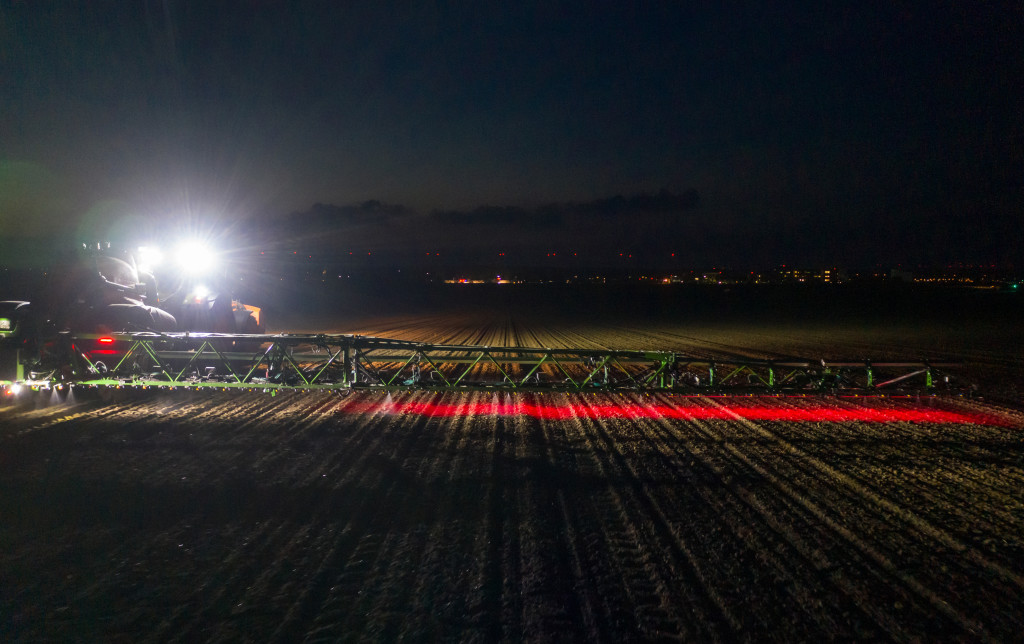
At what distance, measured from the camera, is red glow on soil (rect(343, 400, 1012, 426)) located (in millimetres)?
10109

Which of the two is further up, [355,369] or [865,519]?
[355,369]

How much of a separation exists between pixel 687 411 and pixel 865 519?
5079 mm

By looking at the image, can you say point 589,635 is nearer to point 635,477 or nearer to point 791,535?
point 791,535

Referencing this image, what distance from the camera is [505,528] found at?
17.5 feet

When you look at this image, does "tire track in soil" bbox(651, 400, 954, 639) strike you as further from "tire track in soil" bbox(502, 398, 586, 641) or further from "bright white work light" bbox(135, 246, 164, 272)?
"bright white work light" bbox(135, 246, 164, 272)

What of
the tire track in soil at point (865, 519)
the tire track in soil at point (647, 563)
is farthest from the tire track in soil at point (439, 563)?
the tire track in soil at point (865, 519)

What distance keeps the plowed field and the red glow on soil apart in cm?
34

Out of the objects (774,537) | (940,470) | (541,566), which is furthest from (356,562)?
(940,470)

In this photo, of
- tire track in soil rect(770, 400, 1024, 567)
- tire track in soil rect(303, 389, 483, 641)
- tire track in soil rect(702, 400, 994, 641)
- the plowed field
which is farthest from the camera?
tire track in soil rect(770, 400, 1024, 567)

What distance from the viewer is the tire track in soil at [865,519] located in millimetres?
4047

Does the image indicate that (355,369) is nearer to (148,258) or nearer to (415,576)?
(148,258)

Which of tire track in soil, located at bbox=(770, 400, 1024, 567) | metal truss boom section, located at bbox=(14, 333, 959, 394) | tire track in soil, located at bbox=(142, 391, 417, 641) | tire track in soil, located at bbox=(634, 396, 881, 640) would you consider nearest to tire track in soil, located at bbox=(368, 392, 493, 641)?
tire track in soil, located at bbox=(142, 391, 417, 641)

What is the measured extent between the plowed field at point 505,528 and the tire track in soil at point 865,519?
0.03 metres

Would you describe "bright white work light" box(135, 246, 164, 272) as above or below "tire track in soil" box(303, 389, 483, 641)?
above
